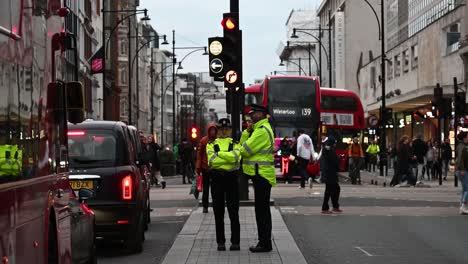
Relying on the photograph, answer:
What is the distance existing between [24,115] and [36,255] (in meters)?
0.94

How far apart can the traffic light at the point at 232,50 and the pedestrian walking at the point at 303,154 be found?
11091 mm

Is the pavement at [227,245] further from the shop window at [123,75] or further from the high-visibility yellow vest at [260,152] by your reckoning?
the shop window at [123,75]

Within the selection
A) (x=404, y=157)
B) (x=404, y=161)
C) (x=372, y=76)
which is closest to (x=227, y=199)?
(x=404, y=157)

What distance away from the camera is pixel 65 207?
7.99m

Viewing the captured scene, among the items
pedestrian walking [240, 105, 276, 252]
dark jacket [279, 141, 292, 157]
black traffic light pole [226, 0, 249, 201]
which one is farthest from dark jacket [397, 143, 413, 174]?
pedestrian walking [240, 105, 276, 252]

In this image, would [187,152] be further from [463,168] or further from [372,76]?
[372,76]

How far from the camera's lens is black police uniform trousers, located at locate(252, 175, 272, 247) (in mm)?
12891

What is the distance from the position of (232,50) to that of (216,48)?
31cm

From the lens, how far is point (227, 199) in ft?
43.3

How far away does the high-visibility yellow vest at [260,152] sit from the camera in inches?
503

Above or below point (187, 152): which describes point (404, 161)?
below

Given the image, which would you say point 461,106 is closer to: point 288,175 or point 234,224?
point 288,175

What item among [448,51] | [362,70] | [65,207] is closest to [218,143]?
[65,207]

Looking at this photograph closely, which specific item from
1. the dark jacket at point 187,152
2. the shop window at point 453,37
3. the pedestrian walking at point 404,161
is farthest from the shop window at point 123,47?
the pedestrian walking at point 404,161
